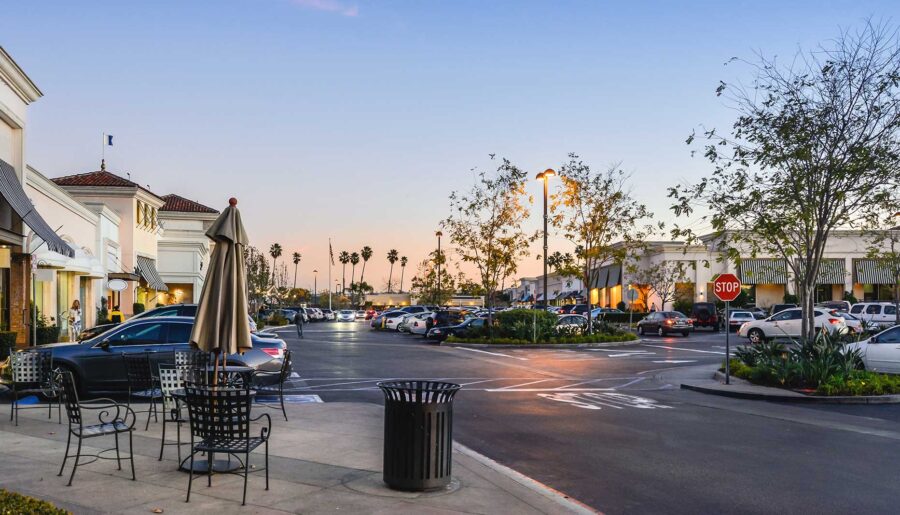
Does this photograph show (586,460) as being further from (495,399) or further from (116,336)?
(116,336)

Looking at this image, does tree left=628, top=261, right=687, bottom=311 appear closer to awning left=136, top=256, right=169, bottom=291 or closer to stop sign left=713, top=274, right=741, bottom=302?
awning left=136, top=256, right=169, bottom=291

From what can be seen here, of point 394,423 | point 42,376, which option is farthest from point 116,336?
point 394,423

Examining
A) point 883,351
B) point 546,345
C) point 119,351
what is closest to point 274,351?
point 119,351

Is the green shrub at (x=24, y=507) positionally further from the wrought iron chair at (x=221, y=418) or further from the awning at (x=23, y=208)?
the awning at (x=23, y=208)

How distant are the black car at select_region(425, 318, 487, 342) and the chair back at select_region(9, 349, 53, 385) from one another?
25557mm

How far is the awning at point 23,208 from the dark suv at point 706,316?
1552 inches

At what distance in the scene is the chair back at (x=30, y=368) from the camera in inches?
450

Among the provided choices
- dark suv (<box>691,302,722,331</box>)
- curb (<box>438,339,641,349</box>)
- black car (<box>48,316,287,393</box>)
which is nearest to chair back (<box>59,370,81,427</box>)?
black car (<box>48,316,287,393</box>)

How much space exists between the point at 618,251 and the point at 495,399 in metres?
23.8

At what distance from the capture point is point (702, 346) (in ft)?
112

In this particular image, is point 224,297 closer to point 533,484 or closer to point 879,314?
point 533,484

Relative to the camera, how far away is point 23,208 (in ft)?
68.9

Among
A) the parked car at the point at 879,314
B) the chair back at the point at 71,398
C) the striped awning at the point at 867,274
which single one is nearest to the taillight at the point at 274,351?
the chair back at the point at 71,398

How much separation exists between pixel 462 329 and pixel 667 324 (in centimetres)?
1308
